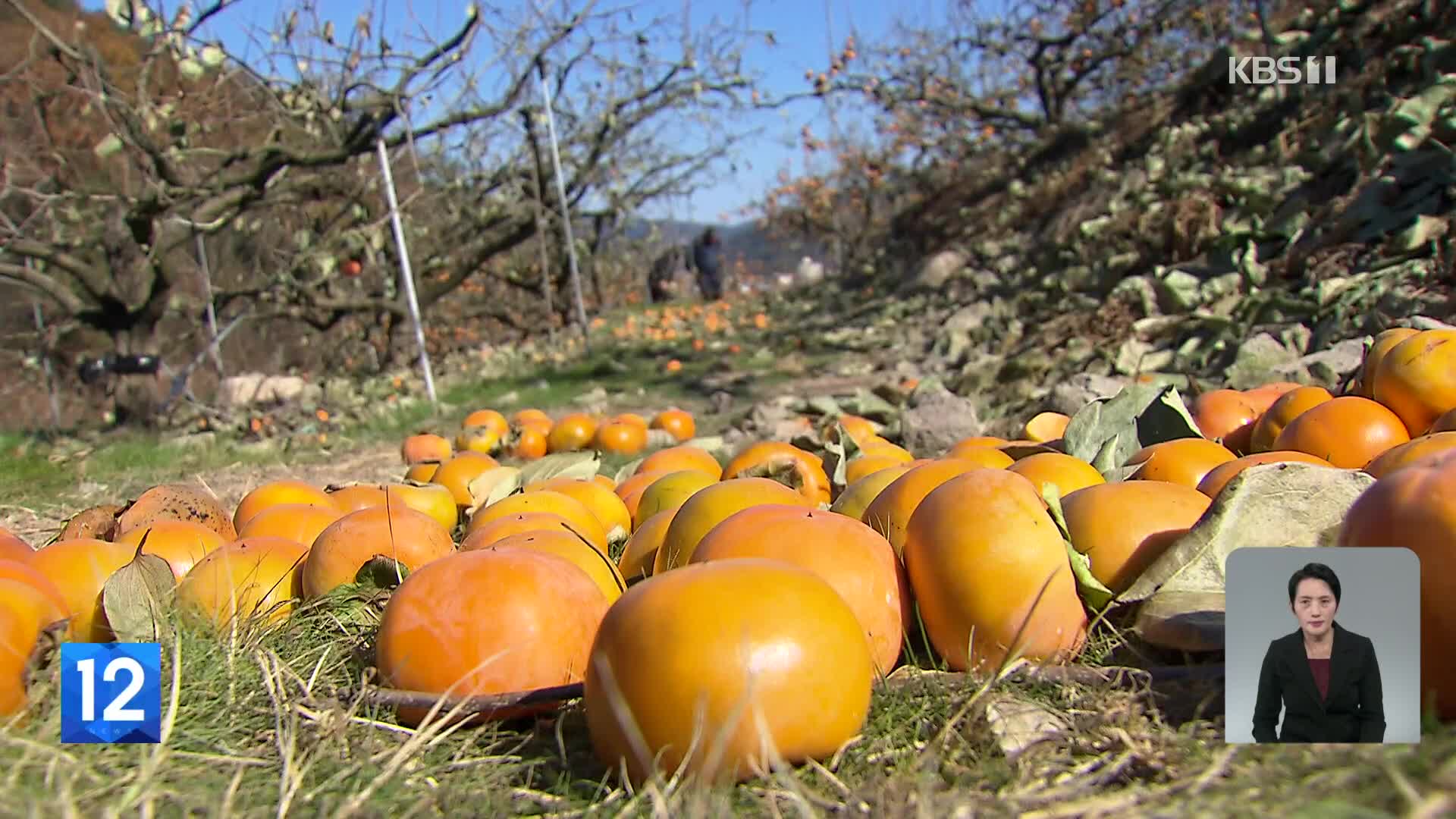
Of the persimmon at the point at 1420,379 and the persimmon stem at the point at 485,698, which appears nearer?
the persimmon stem at the point at 485,698

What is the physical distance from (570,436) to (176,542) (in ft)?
9.53

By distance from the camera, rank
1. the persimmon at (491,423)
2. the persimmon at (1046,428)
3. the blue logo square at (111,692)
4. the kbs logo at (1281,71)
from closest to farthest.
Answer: the blue logo square at (111,692) < the persimmon at (1046,428) < the persimmon at (491,423) < the kbs logo at (1281,71)

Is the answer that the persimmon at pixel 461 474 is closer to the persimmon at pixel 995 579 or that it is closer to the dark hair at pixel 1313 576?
the persimmon at pixel 995 579

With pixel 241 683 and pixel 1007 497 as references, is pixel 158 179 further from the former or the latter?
pixel 1007 497

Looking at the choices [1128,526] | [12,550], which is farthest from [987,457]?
[12,550]

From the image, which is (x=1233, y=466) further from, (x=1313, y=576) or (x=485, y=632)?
(x=485, y=632)

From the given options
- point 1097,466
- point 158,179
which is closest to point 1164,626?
point 1097,466

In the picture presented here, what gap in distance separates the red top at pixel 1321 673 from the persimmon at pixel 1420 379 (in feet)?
3.88

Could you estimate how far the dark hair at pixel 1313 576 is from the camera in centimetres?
124

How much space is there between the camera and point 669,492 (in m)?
2.52

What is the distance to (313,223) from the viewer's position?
1184cm

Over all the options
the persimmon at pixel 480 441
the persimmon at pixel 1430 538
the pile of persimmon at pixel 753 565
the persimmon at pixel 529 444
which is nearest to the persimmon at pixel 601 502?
the pile of persimmon at pixel 753 565

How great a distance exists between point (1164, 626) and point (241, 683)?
143 cm

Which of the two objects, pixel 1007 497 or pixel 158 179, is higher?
pixel 158 179
